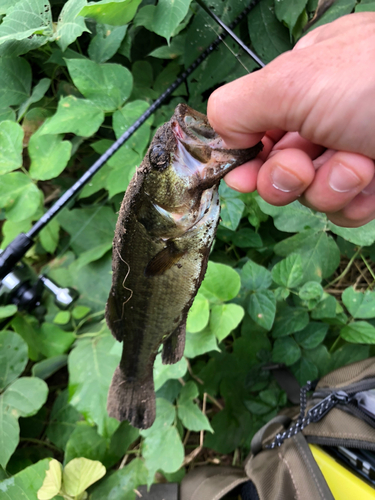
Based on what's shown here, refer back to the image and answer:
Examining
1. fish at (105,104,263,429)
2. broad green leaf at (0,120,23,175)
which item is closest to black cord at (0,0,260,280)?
broad green leaf at (0,120,23,175)

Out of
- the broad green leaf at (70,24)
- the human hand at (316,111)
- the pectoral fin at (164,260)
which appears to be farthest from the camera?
the broad green leaf at (70,24)

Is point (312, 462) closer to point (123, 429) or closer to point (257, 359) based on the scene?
point (257, 359)

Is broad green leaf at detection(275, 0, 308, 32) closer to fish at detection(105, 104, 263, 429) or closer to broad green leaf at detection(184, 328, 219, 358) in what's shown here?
fish at detection(105, 104, 263, 429)

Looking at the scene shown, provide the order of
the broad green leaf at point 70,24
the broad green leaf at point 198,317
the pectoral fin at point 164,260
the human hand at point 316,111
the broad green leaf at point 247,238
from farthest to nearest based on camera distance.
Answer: the broad green leaf at point 247,238 → the broad green leaf at point 198,317 → the broad green leaf at point 70,24 → the pectoral fin at point 164,260 → the human hand at point 316,111

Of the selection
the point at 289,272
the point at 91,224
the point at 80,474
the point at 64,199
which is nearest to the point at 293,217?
the point at 289,272

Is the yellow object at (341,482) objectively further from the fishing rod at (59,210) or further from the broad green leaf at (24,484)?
the fishing rod at (59,210)

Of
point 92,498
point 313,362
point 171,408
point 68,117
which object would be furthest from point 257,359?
point 68,117

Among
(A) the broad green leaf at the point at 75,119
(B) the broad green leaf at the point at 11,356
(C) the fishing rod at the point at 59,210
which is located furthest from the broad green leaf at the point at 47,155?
(B) the broad green leaf at the point at 11,356
